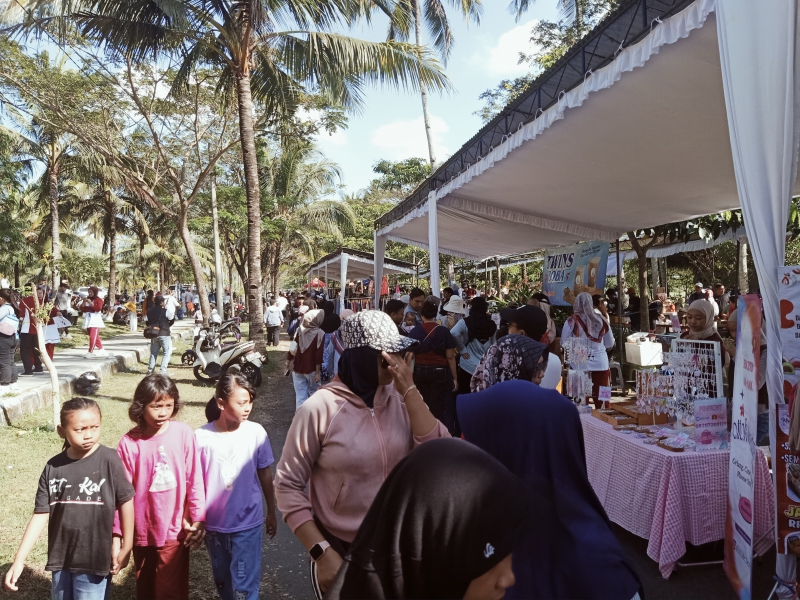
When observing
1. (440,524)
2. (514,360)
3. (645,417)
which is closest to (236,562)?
(514,360)

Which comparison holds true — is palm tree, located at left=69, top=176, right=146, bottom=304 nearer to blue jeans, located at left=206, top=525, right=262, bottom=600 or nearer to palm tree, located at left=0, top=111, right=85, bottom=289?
palm tree, located at left=0, top=111, right=85, bottom=289

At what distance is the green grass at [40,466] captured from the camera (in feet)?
12.4

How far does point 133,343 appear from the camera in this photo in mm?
18625

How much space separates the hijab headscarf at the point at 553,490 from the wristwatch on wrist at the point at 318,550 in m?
0.63

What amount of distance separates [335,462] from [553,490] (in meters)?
0.78

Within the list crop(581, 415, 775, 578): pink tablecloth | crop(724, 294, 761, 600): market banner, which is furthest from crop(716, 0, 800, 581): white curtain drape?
crop(581, 415, 775, 578): pink tablecloth

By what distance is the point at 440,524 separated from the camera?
123 cm

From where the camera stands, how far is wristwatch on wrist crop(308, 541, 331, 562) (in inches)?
78.7

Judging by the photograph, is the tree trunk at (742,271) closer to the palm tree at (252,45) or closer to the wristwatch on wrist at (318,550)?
the palm tree at (252,45)

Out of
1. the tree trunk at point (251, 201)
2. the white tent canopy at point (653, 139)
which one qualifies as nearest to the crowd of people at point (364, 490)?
the white tent canopy at point (653, 139)

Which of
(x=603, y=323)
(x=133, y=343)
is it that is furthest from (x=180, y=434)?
(x=133, y=343)

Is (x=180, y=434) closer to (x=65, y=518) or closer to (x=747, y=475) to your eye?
(x=65, y=518)

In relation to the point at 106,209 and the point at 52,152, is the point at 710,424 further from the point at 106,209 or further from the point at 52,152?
the point at 106,209

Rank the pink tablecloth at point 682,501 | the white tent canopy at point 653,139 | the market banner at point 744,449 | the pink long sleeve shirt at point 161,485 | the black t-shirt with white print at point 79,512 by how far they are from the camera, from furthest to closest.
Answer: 1. the pink tablecloth at point 682,501
2. the market banner at point 744,449
3. the white tent canopy at point 653,139
4. the pink long sleeve shirt at point 161,485
5. the black t-shirt with white print at point 79,512
